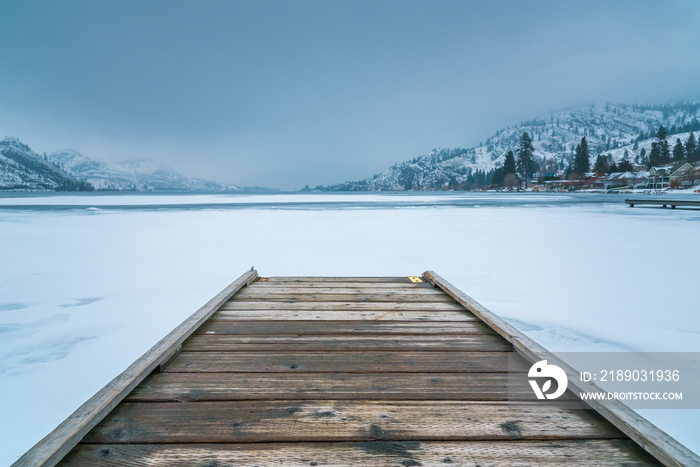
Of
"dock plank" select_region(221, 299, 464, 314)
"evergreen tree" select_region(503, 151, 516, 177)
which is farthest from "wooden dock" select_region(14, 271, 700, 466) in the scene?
"evergreen tree" select_region(503, 151, 516, 177)

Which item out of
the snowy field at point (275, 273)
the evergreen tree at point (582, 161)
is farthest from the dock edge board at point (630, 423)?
the evergreen tree at point (582, 161)

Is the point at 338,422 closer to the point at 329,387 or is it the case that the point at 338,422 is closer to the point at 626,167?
the point at 329,387

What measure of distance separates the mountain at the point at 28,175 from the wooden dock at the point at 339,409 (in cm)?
18017

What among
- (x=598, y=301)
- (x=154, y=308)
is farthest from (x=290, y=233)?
(x=598, y=301)

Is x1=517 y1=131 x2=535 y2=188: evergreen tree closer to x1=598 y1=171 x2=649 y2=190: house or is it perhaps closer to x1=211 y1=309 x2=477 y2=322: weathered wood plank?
x1=598 y1=171 x2=649 y2=190: house

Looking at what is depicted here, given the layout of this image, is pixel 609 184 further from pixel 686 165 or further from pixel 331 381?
pixel 331 381

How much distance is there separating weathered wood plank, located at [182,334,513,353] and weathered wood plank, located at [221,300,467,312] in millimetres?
720

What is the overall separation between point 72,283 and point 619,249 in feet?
41.7

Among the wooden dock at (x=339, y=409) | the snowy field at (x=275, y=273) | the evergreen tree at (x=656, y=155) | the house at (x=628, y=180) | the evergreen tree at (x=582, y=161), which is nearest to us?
the wooden dock at (x=339, y=409)

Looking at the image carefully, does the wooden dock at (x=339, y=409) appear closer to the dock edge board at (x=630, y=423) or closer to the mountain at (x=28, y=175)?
the dock edge board at (x=630, y=423)

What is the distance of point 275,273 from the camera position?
22.9ft

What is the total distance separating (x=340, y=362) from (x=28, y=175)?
737 feet

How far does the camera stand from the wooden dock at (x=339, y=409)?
5.02 ft

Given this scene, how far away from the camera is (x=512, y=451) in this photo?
1.57m
